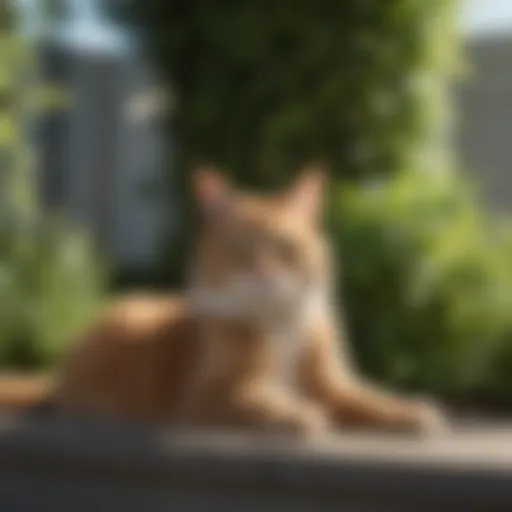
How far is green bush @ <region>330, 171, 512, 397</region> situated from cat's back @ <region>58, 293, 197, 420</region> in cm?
61

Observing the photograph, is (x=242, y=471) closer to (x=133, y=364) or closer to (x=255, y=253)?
(x=255, y=253)

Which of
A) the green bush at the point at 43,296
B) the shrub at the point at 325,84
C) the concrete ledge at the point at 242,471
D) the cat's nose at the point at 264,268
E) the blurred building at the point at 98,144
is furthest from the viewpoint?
the blurred building at the point at 98,144

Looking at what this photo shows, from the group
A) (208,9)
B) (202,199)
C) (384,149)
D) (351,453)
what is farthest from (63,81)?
(351,453)

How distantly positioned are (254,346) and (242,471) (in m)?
0.39

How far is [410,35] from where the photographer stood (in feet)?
11.7

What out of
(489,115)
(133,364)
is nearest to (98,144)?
(489,115)

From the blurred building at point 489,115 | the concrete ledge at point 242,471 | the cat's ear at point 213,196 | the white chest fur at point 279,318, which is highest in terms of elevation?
the blurred building at point 489,115

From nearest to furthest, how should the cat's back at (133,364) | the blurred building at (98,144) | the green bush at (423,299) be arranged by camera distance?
the cat's back at (133,364) → the green bush at (423,299) → the blurred building at (98,144)

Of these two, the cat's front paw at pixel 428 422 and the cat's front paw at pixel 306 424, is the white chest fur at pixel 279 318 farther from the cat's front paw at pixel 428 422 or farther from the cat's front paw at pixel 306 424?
the cat's front paw at pixel 428 422

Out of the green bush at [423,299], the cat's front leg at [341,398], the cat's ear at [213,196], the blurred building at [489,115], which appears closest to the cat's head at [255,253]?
the cat's ear at [213,196]

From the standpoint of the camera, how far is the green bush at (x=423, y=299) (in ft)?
10.8

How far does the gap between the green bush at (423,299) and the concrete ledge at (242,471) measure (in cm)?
62

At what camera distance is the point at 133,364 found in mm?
2881

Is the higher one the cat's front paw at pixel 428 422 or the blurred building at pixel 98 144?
the blurred building at pixel 98 144
